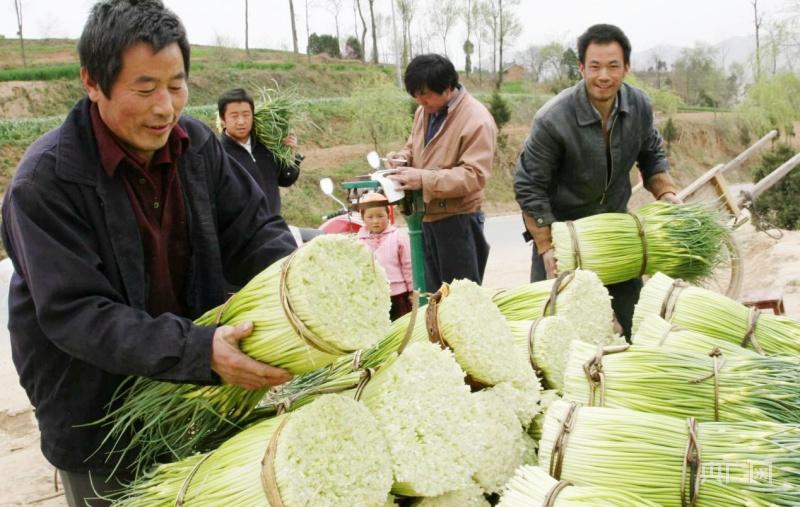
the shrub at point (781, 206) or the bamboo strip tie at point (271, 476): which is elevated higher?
the bamboo strip tie at point (271, 476)

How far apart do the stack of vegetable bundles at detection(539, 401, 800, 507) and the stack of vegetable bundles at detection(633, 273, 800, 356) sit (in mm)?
712

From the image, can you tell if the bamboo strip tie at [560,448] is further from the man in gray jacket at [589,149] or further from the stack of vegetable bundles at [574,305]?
the man in gray jacket at [589,149]

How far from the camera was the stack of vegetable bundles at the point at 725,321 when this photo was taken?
247 centimetres

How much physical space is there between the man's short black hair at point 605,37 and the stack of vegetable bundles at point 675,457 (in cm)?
230

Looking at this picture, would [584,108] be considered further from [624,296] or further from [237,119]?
[237,119]

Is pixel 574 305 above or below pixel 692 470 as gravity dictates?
above

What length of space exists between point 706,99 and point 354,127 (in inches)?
1474

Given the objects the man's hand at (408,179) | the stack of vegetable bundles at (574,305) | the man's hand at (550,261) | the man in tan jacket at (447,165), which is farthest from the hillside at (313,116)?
the stack of vegetable bundles at (574,305)

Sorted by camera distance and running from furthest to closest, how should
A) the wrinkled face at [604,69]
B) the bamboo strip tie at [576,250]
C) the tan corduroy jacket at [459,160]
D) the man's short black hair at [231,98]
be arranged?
1. the man's short black hair at [231,98]
2. the tan corduroy jacket at [459,160]
3. the wrinkled face at [604,69]
4. the bamboo strip tie at [576,250]

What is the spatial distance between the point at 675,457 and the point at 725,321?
0.96m

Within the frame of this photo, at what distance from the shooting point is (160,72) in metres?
1.67

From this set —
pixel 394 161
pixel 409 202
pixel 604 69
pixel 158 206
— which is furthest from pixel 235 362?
pixel 394 161

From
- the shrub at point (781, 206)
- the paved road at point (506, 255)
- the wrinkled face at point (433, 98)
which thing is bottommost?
the paved road at point (506, 255)

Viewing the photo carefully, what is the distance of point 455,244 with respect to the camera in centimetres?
449
